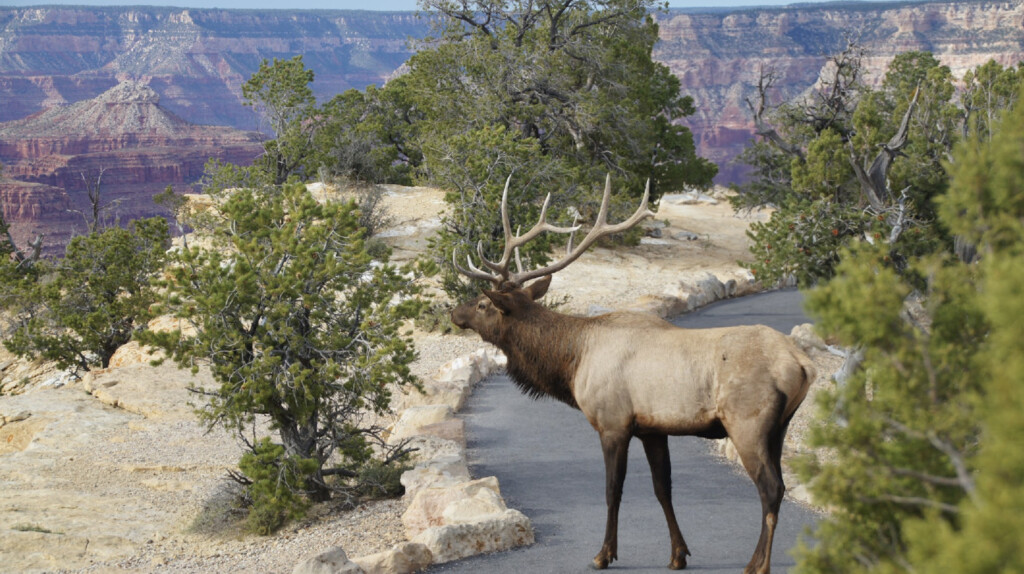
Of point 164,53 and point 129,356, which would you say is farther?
point 164,53

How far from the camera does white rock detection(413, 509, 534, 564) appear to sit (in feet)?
24.0

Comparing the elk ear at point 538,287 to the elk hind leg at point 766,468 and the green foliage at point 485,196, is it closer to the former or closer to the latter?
the elk hind leg at point 766,468

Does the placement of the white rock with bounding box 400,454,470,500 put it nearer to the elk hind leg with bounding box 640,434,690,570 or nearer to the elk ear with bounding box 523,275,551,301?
the elk ear with bounding box 523,275,551,301

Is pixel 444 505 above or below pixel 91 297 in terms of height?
above

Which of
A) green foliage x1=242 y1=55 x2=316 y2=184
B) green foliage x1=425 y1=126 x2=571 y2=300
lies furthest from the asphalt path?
green foliage x1=242 y1=55 x2=316 y2=184

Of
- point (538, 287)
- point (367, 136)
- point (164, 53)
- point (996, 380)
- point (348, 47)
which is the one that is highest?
point (348, 47)

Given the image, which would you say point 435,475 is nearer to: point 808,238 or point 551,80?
point 808,238

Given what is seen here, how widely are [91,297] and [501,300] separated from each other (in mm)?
13829

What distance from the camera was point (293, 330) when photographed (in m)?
9.10

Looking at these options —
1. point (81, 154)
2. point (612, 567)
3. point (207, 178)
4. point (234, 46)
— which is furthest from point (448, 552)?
point (234, 46)

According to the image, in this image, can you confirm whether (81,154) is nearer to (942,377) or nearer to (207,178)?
(207,178)

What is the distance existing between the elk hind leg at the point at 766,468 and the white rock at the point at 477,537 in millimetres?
2069

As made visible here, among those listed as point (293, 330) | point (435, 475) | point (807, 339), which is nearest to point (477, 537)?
point (435, 475)

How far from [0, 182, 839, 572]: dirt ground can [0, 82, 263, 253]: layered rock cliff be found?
73.2 meters
